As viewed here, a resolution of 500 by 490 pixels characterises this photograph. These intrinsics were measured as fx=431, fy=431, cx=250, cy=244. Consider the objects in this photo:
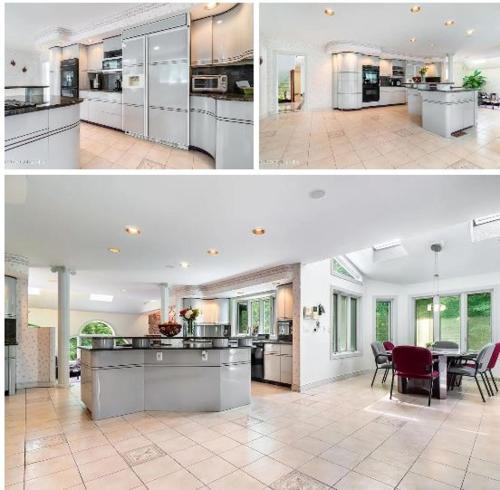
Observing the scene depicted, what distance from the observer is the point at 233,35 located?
10.9 ft

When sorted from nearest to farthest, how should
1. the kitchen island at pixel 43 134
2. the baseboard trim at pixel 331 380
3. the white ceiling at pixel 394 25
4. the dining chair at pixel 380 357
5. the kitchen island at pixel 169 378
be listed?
the white ceiling at pixel 394 25
the kitchen island at pixel 43 134
the kitchen island at pixel 169 378
the baseboard trim at pixel 331 380
the dining chair at pixel 380 357

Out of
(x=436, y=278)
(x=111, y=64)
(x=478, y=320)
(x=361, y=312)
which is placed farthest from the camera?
(x=361, y=312)

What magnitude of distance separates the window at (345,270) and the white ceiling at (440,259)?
0.12 m

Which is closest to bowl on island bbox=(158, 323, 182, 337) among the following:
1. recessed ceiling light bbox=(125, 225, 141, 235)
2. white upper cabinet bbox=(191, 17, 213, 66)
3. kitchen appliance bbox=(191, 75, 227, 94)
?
recessed ceiling light bbox=(125, 225, 141, 235)

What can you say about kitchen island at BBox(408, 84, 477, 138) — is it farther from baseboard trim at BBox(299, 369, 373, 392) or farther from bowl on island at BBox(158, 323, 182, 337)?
baseboard trim at BBox(299, 369, 373, 392)

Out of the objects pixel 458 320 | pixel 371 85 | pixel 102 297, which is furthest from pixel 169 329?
pixel 102 297

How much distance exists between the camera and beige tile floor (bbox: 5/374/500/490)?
293cm

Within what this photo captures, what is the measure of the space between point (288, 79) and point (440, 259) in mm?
5514

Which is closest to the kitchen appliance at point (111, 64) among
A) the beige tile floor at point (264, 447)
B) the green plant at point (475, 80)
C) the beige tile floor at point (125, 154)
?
the beige tile floor at point (125, 154)

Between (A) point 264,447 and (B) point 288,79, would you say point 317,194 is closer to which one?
(B) point 288,79

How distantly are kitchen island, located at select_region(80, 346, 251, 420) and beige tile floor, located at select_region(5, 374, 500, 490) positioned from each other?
0.68ft

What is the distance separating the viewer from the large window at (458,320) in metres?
7.74

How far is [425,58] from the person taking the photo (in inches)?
132

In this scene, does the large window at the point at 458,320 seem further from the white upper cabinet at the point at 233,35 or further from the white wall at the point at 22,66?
the white wall at the point at 22,66
